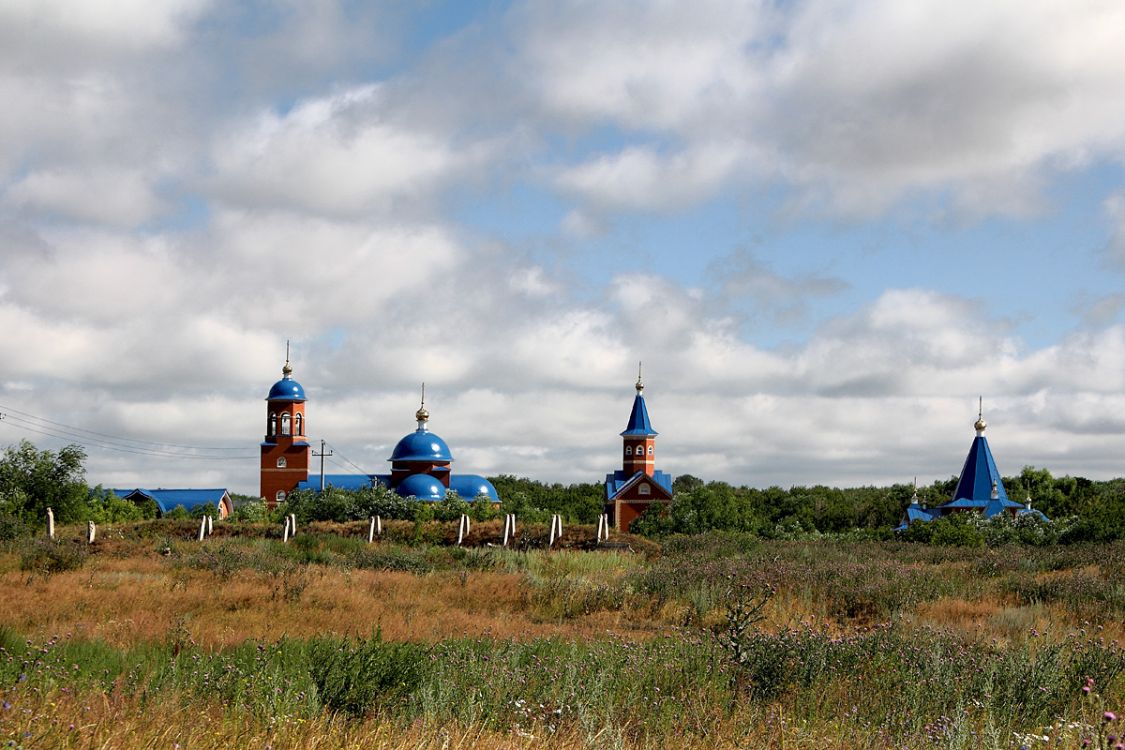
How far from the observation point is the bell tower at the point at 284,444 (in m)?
65.3

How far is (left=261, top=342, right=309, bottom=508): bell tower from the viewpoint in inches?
2571

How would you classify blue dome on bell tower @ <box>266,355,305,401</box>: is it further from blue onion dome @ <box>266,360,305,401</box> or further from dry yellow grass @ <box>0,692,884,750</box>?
dry yellow grass @ <box>0,692,884,750</box>

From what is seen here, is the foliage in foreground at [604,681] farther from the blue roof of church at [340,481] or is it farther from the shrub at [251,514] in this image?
the blue roof of church at [340,481]

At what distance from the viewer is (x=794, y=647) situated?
8570mm

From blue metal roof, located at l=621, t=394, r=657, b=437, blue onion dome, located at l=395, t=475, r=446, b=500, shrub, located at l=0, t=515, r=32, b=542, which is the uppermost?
blue metal roof, located at l=621, t=394, r=657, b=437

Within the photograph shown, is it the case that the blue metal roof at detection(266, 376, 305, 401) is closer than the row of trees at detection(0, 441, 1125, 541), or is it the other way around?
the row of trees at detection(0, 441, 1125, 541)

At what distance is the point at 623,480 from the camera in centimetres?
6341

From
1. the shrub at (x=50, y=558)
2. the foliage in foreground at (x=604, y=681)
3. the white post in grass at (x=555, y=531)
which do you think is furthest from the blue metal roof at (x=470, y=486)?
the foliage in foreground at (x=604, y=681)

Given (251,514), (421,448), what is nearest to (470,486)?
(421,448)

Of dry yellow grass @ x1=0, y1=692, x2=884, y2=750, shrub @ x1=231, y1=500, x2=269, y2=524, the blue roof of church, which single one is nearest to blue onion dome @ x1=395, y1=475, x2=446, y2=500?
shrub @ x1=231, y1=500, x2=269, y2=524

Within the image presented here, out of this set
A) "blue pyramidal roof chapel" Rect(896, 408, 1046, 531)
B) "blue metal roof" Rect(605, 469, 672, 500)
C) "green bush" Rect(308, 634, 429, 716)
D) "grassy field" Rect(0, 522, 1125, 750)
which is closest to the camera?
"grassy field" Rect(0, 522, 1125, 750)

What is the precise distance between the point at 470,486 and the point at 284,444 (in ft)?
46.9

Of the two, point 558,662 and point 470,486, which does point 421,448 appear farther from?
point 558,662

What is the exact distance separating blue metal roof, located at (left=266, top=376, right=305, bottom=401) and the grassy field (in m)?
47.3
